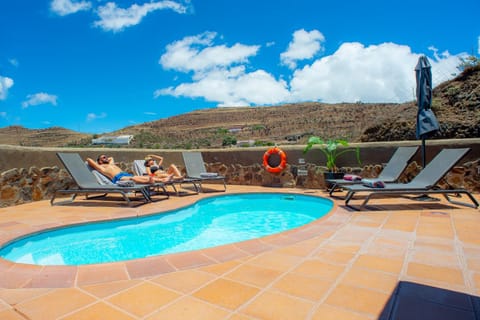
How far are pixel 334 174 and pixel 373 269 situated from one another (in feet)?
14.4

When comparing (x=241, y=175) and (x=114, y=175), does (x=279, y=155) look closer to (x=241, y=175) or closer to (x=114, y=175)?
(x=241, y=175)

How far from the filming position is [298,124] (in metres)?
30.9

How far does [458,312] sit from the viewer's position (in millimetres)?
1514

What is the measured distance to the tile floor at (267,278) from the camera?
5.21 feet

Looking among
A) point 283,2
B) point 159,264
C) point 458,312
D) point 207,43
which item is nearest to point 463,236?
point 458,312

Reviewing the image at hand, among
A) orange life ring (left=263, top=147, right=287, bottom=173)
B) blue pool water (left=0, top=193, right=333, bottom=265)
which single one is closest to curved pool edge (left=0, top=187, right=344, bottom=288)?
blue pool water (left=0, top=193, right=333, bottom=265)

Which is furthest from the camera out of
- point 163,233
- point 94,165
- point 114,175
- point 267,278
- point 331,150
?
point 331,150

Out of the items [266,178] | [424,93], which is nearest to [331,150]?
[266,178]

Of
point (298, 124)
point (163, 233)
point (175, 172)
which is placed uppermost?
point (298, 124)

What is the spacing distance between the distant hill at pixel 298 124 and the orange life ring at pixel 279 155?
18.5ft

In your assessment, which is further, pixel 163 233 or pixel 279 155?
pixel 279 155

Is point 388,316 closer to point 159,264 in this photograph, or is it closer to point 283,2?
point 159,264

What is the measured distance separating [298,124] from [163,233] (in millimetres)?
28383

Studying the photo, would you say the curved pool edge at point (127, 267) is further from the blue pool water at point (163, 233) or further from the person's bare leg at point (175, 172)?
the person's bare leg at point (175, 172)
